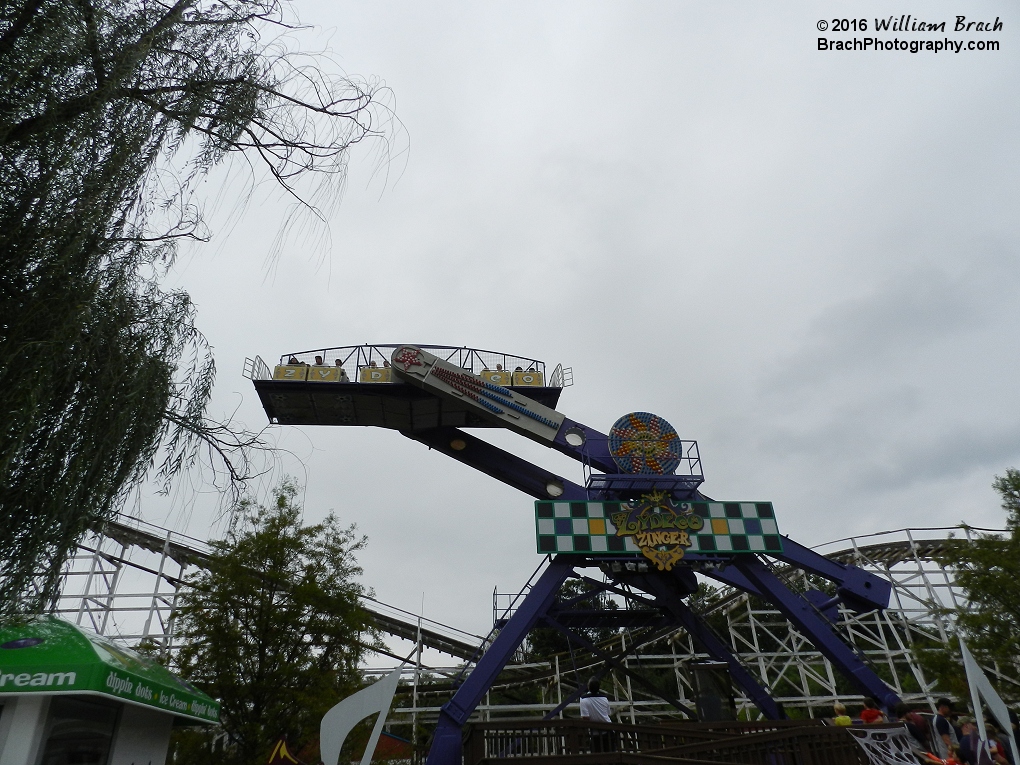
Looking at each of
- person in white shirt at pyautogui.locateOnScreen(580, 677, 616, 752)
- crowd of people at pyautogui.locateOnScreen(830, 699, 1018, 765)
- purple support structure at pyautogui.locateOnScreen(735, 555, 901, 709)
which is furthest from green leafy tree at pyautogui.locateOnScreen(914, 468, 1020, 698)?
person in white shirt at pyautogui.locateOnScreen(580, 677, 616, 752)

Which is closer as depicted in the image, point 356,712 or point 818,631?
point 356,712

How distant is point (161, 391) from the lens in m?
4.78

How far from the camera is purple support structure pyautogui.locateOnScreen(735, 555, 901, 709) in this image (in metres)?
13.6

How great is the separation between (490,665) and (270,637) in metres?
4.35

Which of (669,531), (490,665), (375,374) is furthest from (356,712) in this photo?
(375,374)

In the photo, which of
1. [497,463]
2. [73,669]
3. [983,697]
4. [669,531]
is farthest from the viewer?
[497,463]

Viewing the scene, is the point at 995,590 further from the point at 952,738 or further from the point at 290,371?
the point at 290,371

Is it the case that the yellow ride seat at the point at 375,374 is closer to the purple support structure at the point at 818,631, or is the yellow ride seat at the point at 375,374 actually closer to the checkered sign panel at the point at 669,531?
the checkered sign panel at the point at 669,531

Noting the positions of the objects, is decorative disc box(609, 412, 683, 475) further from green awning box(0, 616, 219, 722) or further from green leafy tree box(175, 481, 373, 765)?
green awning box(0, 616, 219, 722)

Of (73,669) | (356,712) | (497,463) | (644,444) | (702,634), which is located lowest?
(356,712)

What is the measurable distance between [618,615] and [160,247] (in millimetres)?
14388

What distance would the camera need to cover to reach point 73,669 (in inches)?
320

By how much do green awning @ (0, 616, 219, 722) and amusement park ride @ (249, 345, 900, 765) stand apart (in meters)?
5.14

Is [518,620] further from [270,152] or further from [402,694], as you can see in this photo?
[270,152]
